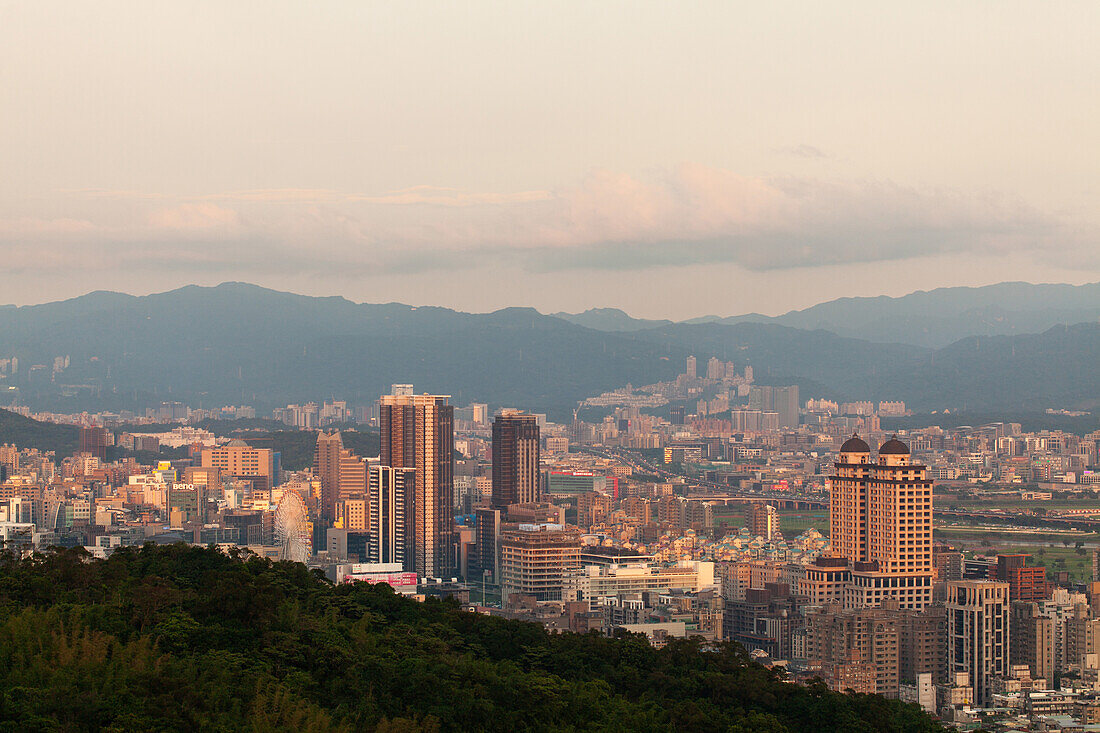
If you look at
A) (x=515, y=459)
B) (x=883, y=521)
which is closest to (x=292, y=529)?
(x=515, y=459)

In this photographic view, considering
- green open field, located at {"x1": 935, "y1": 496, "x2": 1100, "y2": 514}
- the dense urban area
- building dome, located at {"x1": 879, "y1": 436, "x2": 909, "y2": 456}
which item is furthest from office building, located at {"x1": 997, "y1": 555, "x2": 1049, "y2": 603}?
green open field, located at {"x1": 935, "y1": 496, "x2": 1100, "y2": 514}

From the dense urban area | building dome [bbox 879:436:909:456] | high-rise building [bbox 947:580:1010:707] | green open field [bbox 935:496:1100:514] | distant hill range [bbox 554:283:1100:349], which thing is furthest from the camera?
distant hill range [bbox 554:283:1100:349]

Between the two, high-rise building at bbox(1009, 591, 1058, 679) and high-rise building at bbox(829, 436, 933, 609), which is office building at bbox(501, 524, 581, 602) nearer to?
high-rise building at bbox(829, 436, 933, 609)

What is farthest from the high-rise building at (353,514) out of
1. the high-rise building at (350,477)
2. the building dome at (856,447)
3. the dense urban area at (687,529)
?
the building dome at (856,447)

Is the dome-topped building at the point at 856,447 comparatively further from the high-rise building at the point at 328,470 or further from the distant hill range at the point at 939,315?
the distant hill range at the point at 939,315

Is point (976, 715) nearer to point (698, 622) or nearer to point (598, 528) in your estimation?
point (698, 622)

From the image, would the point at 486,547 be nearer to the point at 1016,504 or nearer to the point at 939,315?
the point at 1016,504
